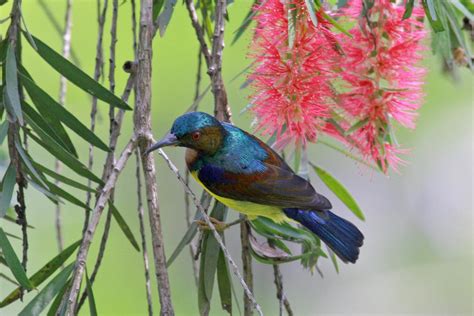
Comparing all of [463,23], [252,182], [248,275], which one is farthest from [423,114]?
[248,275]

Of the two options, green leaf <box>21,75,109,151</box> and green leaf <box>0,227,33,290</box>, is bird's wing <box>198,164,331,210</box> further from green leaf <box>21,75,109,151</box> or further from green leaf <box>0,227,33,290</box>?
green leaf <box>0,227,33,290</box>

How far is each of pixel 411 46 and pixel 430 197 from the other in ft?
9.20

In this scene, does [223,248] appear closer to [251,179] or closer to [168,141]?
[168,141]

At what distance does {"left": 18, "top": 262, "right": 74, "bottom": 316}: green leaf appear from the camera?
207 centimetres

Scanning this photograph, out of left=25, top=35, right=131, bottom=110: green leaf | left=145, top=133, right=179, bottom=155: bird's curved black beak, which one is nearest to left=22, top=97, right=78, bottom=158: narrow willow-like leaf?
left=25, top=35, right=131, bottom=110: green leaf

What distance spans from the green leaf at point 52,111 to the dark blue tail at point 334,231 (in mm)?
854

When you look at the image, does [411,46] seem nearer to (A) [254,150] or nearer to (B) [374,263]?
(A) [254,150]

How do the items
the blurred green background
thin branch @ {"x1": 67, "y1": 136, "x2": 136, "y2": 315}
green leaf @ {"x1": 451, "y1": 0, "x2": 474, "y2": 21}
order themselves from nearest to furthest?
thin branch @ {"x1": 67, "y1": 136, "x2": 136, "y2": 315}
green leaf @ {"x1": 451, "y1": 0, "x2": 474, "y2": 21}
the blurred green background

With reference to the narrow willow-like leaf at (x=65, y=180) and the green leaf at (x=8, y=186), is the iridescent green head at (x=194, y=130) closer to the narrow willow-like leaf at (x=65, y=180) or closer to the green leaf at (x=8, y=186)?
→ the narrow willow-like leaf at (x=65, y=180)

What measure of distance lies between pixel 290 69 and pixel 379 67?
279 millimetres

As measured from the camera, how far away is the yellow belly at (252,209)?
8.52ft

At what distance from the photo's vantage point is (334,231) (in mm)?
2674

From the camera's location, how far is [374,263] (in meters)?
4.91

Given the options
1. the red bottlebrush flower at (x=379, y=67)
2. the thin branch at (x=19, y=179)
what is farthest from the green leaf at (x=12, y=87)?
the red bottlebrush flower at (x=379, y=67)
